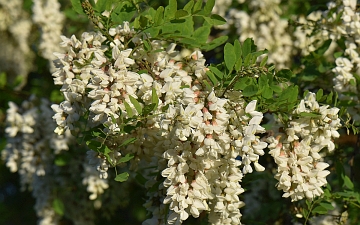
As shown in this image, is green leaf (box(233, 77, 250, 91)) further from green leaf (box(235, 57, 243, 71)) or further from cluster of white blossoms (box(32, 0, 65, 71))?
cluster of white blossoms (box(32, 0, 65, 71))

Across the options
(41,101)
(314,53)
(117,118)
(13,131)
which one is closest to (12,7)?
(41,101)

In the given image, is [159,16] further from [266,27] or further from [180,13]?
[266,27]

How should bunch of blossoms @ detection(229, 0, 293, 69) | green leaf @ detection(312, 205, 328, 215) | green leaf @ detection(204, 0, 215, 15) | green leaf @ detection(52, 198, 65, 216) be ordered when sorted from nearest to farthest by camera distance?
1. green leaf @ detection(204, 0, 215, 15)
2. green leaf @ detection(312, 205, 328, 215)
3. bunch of blossoms @ detection(229, 0, 293, 69)
4. green leaf @ detection(52, 198, 65, 216)

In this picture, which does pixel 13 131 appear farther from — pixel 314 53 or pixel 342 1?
pixel 342 1

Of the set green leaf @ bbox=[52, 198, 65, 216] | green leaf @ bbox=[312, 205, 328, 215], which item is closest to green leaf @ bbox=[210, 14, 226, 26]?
green leaf @ bbox=[312, 205, 328, 215]

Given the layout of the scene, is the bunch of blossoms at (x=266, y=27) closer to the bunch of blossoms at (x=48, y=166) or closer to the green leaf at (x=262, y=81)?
the bunch of blossoms at (x=48, y=166)

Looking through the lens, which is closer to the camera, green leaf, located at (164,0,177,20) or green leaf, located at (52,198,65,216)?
green leaf, located at (164,0,177,20)

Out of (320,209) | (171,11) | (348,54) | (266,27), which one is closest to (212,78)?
(171,11)
